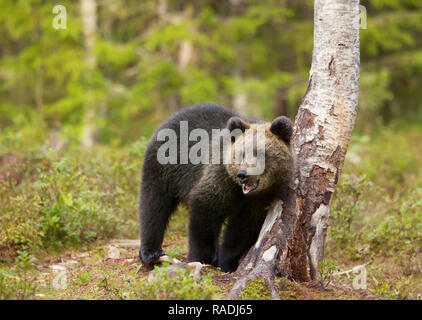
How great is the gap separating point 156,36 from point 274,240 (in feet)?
31.6

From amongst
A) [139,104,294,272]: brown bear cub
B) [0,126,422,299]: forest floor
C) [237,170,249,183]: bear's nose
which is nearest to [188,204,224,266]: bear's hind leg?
[139,104,294,272]: brown bear cub

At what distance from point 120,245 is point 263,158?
8.17 feet

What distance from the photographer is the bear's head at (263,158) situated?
4922 millimetres

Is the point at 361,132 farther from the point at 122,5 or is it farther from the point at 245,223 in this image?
the point at 245,223

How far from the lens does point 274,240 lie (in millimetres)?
4766

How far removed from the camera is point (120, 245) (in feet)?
21.2

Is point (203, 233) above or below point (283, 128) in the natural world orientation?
below

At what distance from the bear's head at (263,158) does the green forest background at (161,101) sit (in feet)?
4.59

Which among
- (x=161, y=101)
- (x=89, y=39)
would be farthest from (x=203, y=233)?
(x=161, y=101)

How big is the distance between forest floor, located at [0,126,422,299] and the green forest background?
0.09ft

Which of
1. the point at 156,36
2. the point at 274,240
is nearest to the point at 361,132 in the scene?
the point at 156,36

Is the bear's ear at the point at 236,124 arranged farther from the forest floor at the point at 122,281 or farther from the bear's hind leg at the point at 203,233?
the forest floor at the point at 122,281

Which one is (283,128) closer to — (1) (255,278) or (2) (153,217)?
(1) (255,278)

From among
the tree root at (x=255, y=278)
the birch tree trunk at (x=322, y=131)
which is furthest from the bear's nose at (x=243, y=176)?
the tree root at (x=255, y=278)
